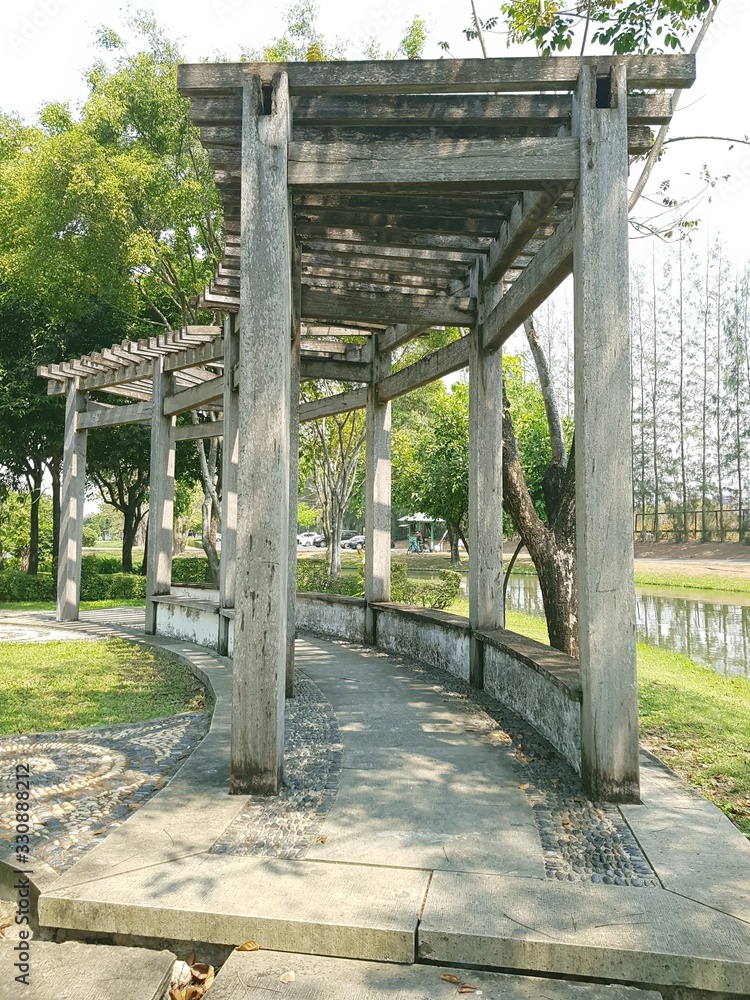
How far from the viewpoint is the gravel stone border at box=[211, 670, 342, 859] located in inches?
131

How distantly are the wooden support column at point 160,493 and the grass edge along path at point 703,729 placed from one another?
6716 millimetres

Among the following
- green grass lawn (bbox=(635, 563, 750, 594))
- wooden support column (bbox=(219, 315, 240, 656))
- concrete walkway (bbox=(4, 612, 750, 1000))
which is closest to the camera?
concrete walkway (bbox=(4, 612, 750, 1000))

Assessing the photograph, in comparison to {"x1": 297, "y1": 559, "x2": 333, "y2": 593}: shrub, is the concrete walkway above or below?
below

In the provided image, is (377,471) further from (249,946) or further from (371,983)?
(371,983)

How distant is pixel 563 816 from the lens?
373cm

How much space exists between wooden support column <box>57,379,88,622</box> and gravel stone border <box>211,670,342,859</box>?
332 inches

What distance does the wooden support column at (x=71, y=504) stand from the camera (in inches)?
503

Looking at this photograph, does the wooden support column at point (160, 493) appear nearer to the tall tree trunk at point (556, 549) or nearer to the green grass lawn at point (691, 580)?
the tall tree trunk at point (556, 549)

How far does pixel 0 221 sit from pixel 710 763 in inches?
711

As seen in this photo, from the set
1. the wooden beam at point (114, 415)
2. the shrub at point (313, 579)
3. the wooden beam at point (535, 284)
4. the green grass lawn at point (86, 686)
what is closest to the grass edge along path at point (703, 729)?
the wooden beam at point (535, 284)

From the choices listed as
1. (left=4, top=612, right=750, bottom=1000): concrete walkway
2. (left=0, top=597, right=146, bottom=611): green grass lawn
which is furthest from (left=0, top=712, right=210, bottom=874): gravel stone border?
(left=0, top=597, right=146, bottom=611): green grass lawn

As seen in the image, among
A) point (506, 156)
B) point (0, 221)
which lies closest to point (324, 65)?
point (506, 156)

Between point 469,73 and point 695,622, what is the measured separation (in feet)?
46.4

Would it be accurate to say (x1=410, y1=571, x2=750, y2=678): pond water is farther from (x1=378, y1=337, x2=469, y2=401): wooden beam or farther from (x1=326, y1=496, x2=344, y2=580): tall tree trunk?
(x1=378, y1=337, x2=469, y2=401): wooden beam
